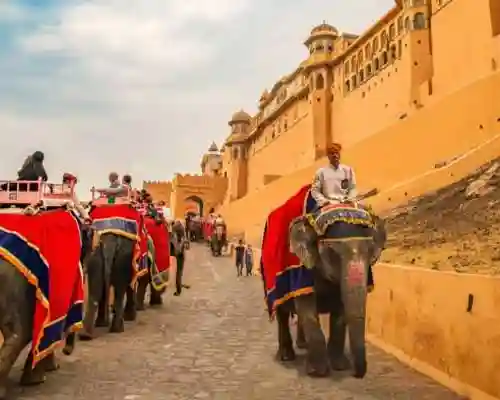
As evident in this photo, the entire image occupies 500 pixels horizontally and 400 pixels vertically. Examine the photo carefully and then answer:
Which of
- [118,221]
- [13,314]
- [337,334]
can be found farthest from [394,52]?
[13,314]

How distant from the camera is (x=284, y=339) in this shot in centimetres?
747

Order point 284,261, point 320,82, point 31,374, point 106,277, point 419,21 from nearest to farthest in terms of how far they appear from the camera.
A: point 31,374, point 284,261, point 106,277, point 419,21, point 320,82

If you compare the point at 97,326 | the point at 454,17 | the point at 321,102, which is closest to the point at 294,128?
the point at 321,102

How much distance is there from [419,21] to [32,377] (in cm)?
2706

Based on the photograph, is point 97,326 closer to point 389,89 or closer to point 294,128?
point 389,89

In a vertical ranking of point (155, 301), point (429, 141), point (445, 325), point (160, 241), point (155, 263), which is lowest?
point (155, 301)

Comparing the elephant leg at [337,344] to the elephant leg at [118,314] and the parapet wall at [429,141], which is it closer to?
the elephant leg at [118,314]

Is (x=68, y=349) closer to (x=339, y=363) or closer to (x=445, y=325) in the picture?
(x=339, y=363)

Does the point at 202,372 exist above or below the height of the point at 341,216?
below

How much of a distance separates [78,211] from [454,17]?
23.3m

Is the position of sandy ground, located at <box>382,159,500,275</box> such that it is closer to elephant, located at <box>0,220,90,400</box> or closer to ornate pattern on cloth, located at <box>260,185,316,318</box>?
ornate pattern on cloth, located at <box>260,185,316,318</box>

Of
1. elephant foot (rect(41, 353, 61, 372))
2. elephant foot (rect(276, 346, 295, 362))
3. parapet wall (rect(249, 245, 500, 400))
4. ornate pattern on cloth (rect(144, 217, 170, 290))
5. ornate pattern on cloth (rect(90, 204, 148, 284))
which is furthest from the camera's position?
ornate pattern on cloth (rect(144, 217, 170, 290))

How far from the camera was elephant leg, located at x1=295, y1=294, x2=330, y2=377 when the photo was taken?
631cm

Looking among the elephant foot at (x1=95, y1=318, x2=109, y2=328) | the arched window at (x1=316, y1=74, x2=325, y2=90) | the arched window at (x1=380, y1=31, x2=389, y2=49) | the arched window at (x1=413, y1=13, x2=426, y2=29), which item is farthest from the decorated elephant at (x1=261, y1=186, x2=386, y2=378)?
the arched window at (x1=316, y1=74, x2=325, y2=90)
